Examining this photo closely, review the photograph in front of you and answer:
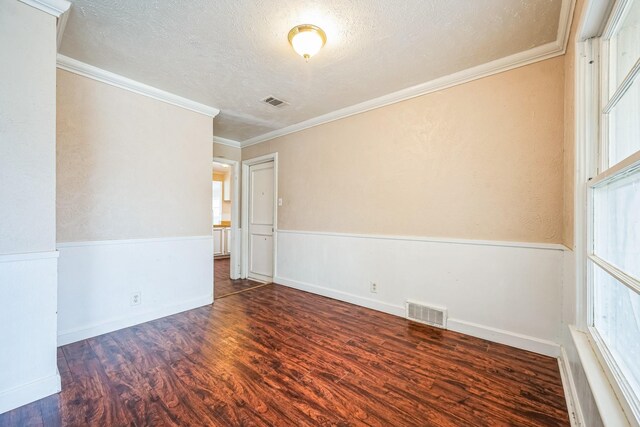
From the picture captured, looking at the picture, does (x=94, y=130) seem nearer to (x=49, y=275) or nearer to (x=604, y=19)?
(x=49, y=275)

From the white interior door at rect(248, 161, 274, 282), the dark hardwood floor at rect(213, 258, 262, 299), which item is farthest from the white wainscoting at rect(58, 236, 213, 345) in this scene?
the white interior door at rect(248, 161, 274, 282)

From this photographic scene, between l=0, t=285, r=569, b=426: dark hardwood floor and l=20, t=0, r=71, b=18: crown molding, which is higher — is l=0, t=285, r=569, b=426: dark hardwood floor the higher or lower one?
the lower one

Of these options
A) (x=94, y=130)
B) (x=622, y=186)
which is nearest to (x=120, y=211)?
(x=94, y=130)

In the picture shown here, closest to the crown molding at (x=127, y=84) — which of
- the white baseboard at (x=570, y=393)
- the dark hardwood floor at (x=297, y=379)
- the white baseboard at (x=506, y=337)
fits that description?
the dark hardwood floor at (x=297, y=379)

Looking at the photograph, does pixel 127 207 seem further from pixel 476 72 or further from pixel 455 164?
pixel 476 72


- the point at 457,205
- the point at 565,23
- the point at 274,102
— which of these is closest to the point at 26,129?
the point at 274,102

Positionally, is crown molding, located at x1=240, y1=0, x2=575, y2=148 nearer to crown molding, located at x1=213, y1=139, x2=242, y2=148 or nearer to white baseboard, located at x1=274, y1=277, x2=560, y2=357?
crown molding, located at x1=213, y1=139, x2=242, y2=148

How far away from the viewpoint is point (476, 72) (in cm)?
243

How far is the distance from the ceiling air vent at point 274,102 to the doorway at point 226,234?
1411 millimetres

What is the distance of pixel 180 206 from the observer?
3.12 meters

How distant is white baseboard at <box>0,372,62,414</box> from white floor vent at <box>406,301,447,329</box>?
2.91m

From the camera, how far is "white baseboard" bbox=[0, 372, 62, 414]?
1.55m

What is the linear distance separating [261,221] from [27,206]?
3.13 meters

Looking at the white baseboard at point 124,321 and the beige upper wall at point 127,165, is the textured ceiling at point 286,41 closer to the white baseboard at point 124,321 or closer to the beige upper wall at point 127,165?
the beige upper wall at point 127,165
